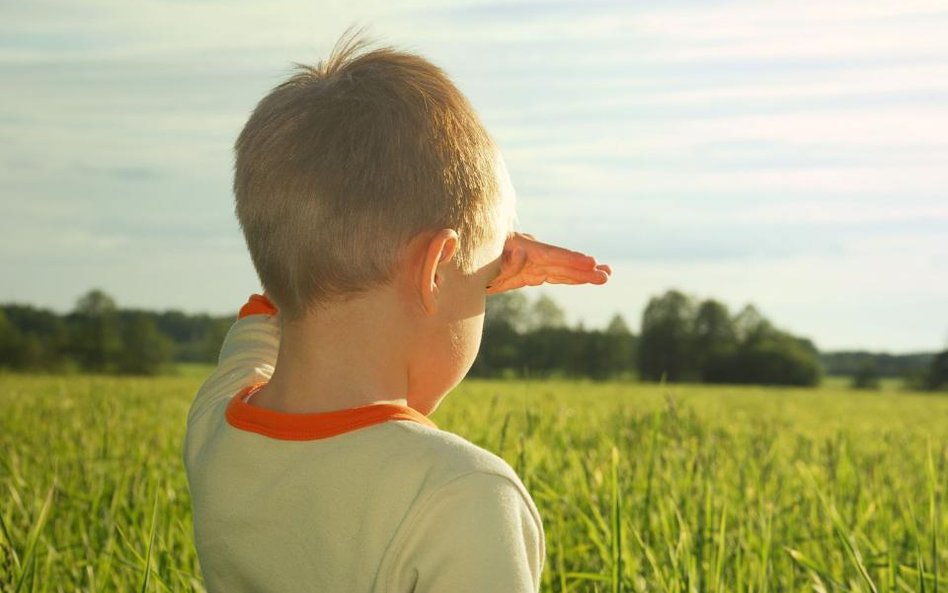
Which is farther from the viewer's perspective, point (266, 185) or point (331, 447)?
point (266, 185)

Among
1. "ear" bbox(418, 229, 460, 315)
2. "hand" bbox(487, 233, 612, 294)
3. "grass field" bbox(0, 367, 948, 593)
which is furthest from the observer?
"grass field" bbox(0, 367, 948, 593)

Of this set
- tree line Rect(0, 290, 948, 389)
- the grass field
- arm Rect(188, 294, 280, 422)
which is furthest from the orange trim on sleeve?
tree line Rect(0, 290, 948, 389)

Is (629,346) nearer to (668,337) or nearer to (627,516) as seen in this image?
(668,337)

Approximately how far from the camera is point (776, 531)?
2.76 m

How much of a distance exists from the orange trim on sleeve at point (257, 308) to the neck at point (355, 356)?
603 mm

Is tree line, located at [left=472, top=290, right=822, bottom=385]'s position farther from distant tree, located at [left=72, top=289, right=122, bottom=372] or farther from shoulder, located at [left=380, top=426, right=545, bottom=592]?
shoulder, located at [left=380, top=426, right=545, bottom=592]

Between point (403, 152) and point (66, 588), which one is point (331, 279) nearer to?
point (403, 152)

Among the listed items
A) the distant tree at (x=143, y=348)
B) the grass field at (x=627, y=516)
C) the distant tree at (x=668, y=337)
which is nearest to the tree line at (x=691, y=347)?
the distant tree at (x=668, y=337)

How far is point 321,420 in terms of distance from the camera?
136 centimetres

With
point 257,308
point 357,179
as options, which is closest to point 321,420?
point 357,179

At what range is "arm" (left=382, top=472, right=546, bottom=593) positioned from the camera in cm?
119

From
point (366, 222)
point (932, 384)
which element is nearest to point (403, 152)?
point (366, 222)

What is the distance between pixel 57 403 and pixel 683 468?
557 cm

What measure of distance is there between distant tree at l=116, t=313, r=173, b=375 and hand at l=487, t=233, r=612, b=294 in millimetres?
30191
